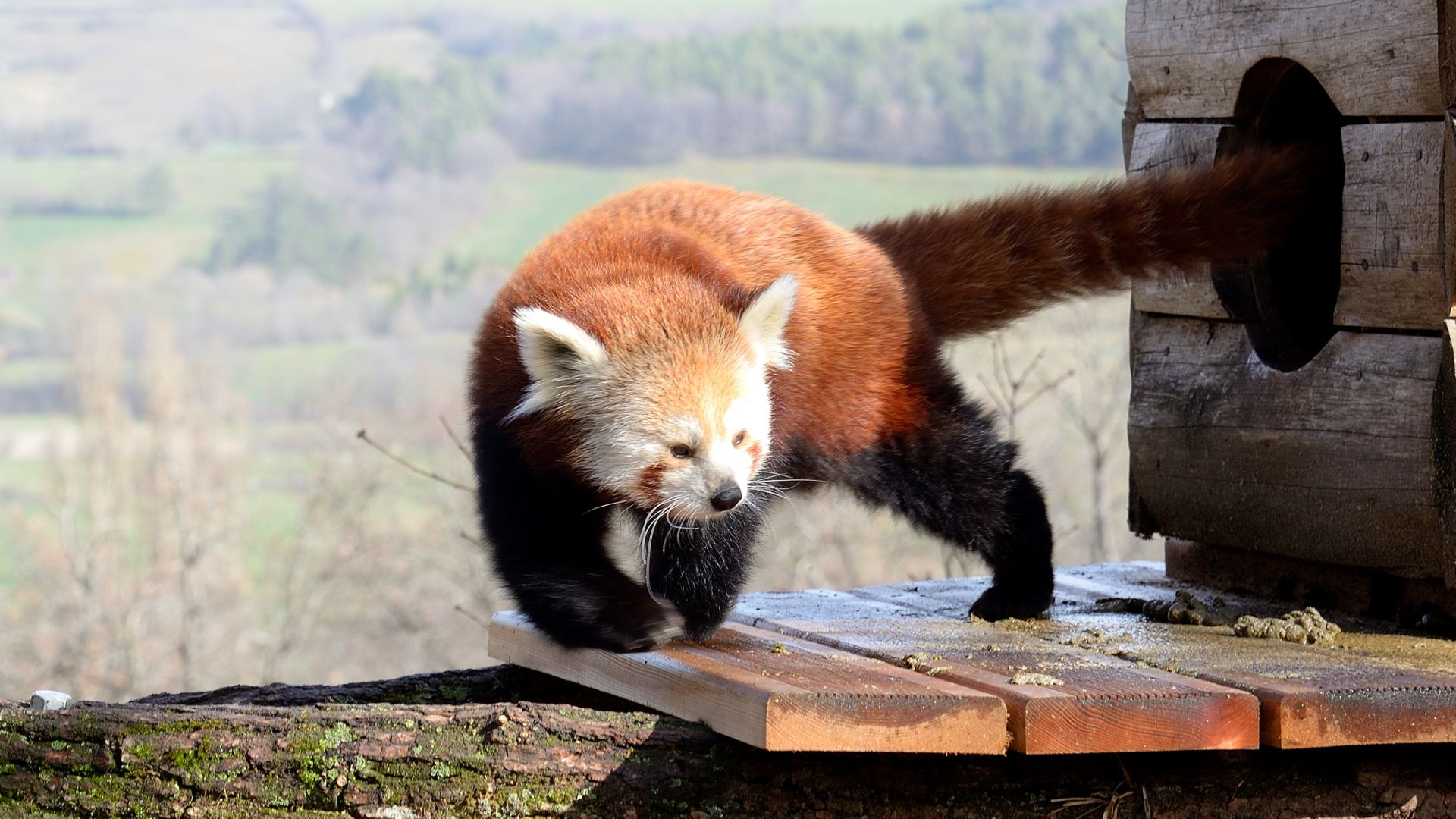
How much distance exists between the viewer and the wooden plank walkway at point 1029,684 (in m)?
2.42

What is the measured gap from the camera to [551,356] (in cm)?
298

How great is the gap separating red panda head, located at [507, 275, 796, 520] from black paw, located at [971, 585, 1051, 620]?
822mm

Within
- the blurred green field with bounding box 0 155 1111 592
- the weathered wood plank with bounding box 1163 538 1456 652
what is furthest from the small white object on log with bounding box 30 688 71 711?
the blurred green field with bounding box 0 155 1111 592

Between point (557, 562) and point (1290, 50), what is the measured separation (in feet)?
7.32

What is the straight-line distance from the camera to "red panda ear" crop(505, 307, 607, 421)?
2918mm

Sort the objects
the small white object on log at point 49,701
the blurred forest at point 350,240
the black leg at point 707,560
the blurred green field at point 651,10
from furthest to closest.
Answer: the blurred green field at point 651,10
the blurred forest at point 350,240
the black leg at point 707,560
the small white object on log at point 49,701

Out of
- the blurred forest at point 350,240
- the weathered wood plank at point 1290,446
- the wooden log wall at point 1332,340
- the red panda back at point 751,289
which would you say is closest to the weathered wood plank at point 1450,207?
the wooden log wall at point 1332,340

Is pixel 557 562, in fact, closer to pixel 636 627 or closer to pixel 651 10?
pixel 636 627

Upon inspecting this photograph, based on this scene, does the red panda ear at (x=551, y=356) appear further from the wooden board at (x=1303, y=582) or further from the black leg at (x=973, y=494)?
the wooden board at (x=1303, y=582)

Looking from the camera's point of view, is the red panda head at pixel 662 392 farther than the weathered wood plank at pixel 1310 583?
No

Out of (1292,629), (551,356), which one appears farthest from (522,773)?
(1292,629)

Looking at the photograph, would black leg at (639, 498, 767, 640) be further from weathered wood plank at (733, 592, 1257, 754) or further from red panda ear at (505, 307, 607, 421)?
red panda ear at (505, 307, 607, 421)

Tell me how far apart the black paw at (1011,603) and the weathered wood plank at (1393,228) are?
1.02m

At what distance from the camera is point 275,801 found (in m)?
2.51
